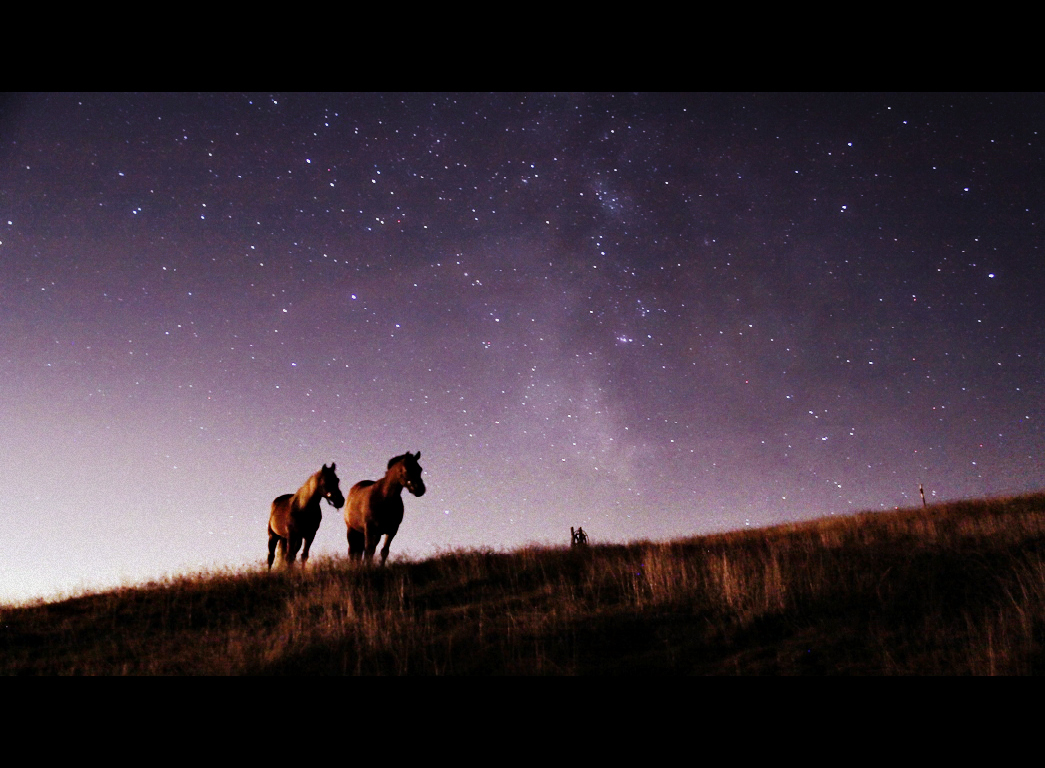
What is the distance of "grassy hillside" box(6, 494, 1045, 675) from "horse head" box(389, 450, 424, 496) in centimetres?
161

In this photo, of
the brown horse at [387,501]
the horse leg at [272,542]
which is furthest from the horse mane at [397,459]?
the horse leg at [272,542]

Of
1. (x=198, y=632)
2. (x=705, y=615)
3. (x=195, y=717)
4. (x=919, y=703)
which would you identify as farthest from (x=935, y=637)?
(x=198, y=632)

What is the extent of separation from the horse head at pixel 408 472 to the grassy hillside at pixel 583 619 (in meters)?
1.61

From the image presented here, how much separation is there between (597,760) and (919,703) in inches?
41.0

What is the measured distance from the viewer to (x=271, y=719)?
1.75m

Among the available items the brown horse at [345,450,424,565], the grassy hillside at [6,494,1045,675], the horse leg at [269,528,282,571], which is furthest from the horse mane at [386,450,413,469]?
the horse leg at [269,528,282,571]

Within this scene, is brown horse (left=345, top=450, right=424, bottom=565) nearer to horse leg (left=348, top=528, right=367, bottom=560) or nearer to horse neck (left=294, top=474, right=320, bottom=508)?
horse leg (left=348, top=528, right=367, bottom=560)

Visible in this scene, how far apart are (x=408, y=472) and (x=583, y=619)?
5539 millimetres

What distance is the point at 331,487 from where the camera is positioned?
11.0m


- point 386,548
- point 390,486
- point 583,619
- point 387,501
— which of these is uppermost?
point 390,486

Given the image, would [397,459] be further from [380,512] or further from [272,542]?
[272,542]

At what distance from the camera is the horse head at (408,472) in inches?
413

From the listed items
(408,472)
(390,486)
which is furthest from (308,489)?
(408,472)

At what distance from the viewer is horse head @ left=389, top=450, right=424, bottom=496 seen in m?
10.5
